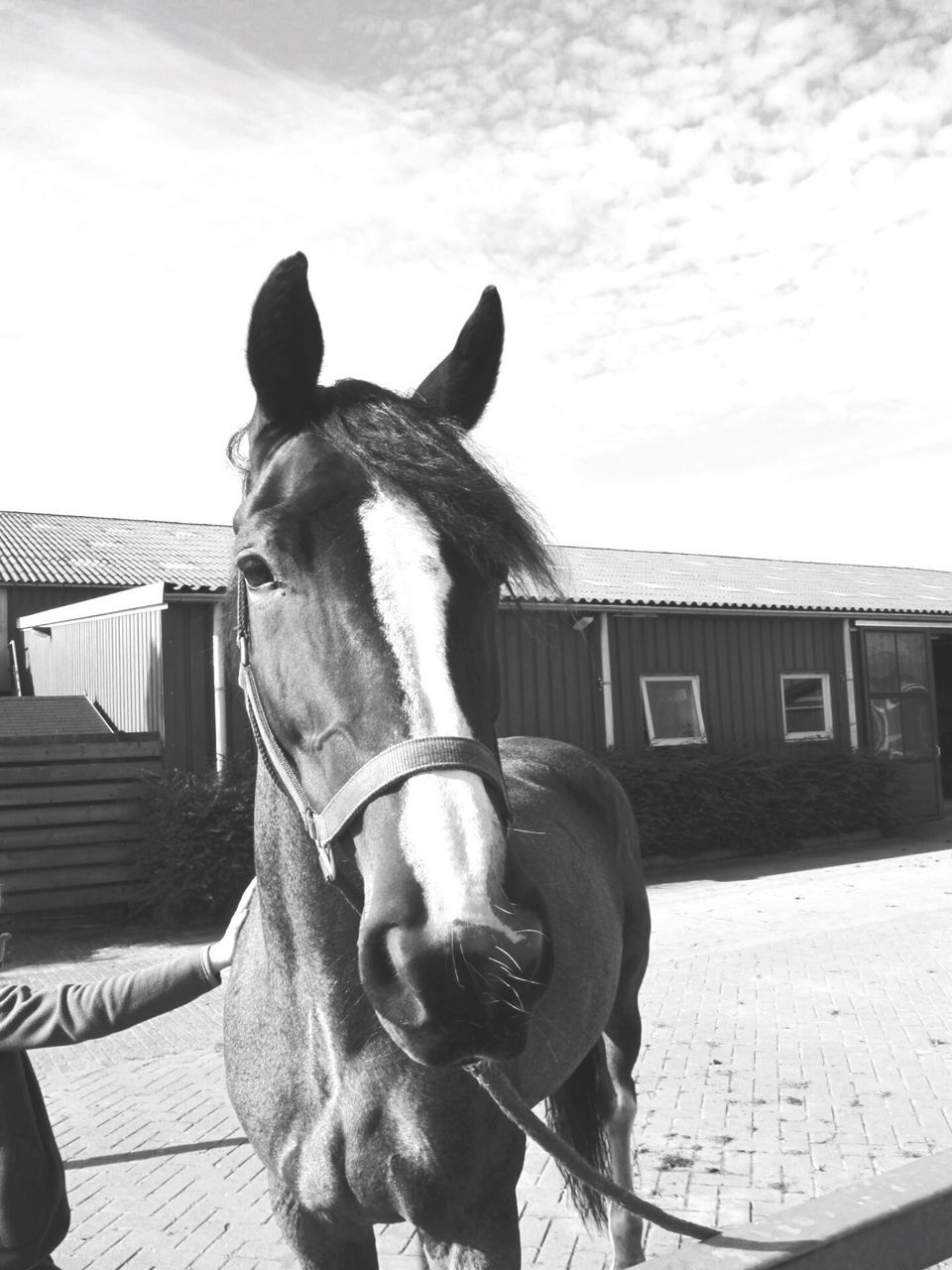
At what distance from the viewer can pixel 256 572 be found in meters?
1.81

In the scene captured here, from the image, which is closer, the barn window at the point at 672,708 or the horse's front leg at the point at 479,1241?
the horse's front leg at the point at 479,1241

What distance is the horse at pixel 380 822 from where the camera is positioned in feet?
4.58

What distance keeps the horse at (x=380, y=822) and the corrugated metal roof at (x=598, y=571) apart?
10.1m

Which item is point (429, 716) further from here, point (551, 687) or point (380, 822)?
point (551, 687)

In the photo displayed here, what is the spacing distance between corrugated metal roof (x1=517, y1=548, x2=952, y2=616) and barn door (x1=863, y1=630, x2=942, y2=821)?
2.15 ft

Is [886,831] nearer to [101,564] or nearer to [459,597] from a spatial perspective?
[101,564]

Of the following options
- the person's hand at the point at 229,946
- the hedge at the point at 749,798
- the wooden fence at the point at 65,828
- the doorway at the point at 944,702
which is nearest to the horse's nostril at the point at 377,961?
the person's hand at the point at 229,946

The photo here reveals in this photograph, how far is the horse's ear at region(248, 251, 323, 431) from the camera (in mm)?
1879

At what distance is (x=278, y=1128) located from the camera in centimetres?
216

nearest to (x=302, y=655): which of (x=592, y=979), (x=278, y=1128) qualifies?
(x=278, y=1128)

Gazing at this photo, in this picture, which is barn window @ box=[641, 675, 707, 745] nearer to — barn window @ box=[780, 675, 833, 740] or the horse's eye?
barn window @ box=[780, 675, 833, 740]

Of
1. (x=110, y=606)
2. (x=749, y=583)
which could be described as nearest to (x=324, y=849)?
(x=110, y=606)

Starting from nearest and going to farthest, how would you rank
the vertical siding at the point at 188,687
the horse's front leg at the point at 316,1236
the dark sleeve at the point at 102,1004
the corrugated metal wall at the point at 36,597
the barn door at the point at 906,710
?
the horse's front leg at the point at 316,1236
the dark sleeve at the point at 102,1004
the vertical siding at the point at 188,687
the corrugated metal wall at the point at 36,597
the barn door at the point at 906,710

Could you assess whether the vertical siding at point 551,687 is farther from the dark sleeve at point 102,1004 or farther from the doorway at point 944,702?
the doorway at point 944,702
